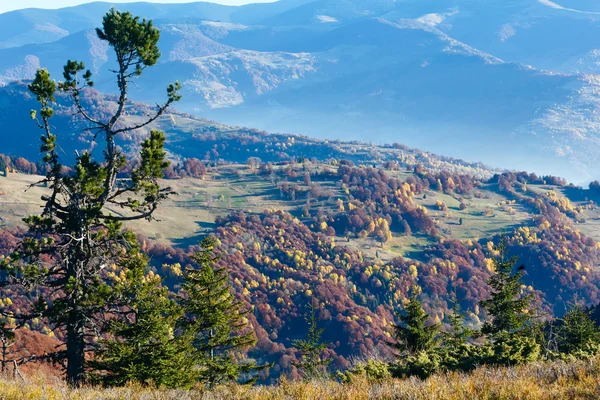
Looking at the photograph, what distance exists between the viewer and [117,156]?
79.9 feet

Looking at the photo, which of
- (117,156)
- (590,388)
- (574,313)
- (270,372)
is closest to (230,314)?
(117,156)

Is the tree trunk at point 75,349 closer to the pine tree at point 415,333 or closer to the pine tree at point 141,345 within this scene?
the pine tree at point 141,345

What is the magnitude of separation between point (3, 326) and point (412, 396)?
670 inches

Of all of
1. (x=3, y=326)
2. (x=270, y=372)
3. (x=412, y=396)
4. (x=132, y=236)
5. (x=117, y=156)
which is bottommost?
(x=270, y=372)

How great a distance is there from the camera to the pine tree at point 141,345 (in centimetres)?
2239

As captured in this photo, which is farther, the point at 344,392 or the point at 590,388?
the point at 344,392

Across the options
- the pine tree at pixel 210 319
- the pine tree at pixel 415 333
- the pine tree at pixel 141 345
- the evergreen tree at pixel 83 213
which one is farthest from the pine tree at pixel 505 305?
the evergreen tree at pixel 83 213

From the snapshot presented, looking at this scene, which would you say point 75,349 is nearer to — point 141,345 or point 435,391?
point 141,345

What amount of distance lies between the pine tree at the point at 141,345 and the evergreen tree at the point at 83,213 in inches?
32.6

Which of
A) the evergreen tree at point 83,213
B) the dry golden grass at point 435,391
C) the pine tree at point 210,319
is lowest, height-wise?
the pine tree at point 210,319

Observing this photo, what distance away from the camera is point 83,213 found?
76.1 ft

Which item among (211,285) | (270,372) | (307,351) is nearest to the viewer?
(211,285)

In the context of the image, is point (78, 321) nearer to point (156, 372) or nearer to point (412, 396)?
point (156, 372)

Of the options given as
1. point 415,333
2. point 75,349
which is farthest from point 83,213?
point 415,333
